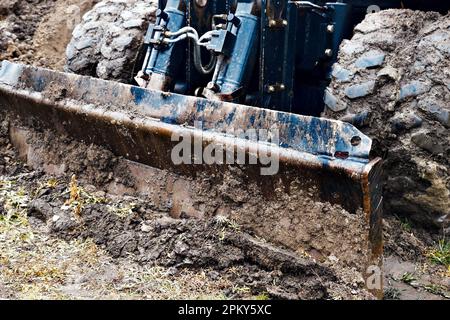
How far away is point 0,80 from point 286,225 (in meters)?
2.39

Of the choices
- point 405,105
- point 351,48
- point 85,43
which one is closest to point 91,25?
point 85,43

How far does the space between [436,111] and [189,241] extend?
4.72 feet

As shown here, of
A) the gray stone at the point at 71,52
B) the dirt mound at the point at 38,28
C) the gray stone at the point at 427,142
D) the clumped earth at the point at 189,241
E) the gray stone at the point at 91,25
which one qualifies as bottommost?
Answer: the dirt mound at the point at 38,28

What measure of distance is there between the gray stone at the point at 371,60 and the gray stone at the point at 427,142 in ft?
1.52

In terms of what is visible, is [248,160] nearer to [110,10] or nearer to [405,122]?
[405,122]

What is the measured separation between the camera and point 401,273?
3.57 metres

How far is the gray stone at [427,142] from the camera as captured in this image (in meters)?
3.54

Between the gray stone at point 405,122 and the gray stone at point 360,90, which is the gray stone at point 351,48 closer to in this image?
the gray stone at point 360,90

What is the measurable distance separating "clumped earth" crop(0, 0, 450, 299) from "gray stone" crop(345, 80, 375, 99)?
17 millimetres

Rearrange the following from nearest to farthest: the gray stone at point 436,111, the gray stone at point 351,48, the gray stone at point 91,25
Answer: the gray stone at point 436,111 < the gray stone at point 351,48 < the gray stone at point 91,25

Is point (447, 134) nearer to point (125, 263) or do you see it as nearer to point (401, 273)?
point (401, 273)

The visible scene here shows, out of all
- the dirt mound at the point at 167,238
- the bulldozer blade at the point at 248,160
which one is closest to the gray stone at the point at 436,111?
the bulldozer blade at the point at 248,160

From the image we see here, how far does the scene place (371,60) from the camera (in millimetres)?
3754

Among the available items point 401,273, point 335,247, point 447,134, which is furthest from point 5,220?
point 447,134
